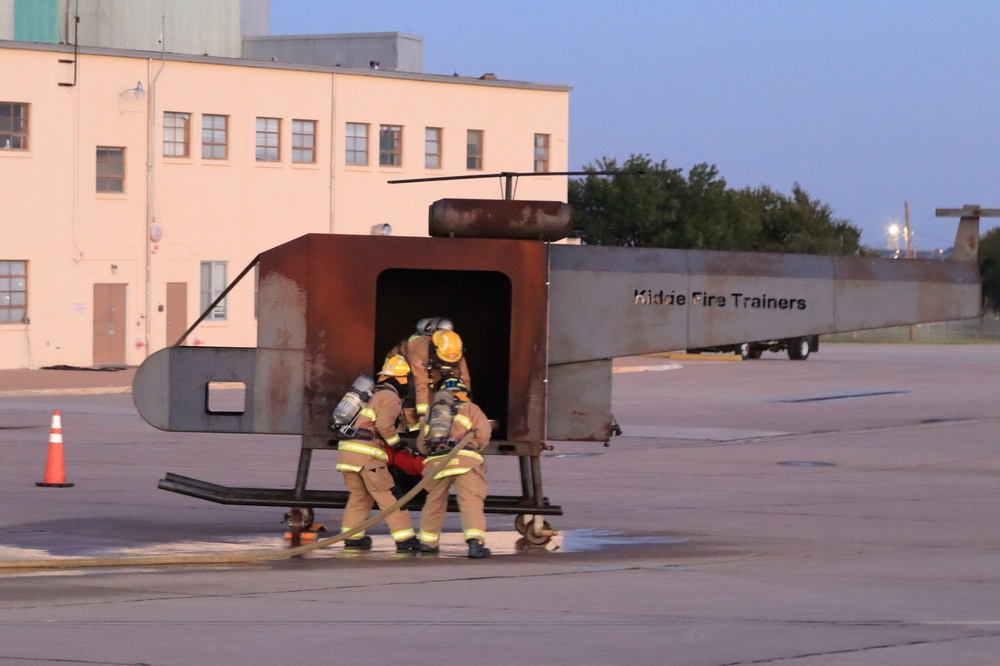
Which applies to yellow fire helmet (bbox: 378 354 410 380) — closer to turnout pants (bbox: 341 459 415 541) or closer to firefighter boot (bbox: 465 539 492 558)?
turnout pants (bbox: 341 459 415 541)

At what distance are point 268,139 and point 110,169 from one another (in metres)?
4.88

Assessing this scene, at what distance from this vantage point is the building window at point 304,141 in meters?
44.6

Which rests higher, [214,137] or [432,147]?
[432,147]

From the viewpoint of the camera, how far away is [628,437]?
24438 mm

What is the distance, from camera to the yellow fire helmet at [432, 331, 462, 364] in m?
12.2

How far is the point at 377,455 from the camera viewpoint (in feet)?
40.2

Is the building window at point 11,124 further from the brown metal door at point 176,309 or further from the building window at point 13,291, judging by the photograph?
the brown metal door at point 176,309

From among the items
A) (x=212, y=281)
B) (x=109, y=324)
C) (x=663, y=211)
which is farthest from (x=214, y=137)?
(x=663, y=211)

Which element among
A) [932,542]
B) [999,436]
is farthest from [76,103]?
[932,542]

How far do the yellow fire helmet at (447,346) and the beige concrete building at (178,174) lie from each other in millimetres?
29691

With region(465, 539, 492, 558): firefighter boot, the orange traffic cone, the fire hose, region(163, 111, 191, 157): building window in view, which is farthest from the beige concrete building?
region(465, 539, 492, 558): firefighter boot

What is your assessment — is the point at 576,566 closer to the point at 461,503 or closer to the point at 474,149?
the point at 461,503

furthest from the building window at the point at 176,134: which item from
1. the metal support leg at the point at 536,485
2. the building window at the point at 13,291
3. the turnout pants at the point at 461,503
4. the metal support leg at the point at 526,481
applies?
the turnout pants at the point at 461,503

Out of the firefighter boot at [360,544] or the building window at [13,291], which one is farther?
the building window at [13,291]
